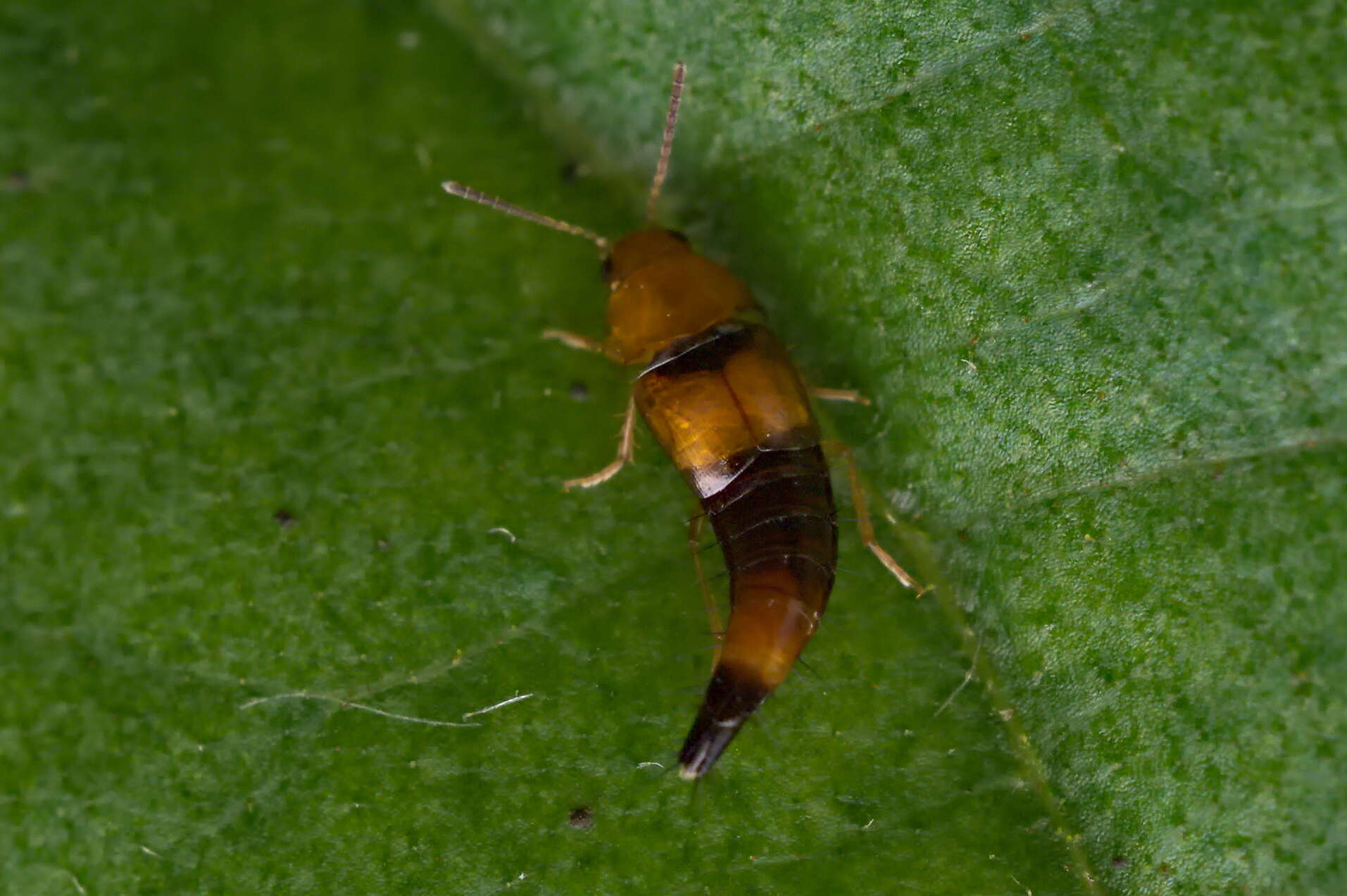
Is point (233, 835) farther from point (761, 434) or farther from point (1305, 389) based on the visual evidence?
point (1305, 389)

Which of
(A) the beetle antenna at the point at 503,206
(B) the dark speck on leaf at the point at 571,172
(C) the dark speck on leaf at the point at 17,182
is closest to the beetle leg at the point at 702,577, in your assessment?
(A) the beetle antenna at the point at 503,206

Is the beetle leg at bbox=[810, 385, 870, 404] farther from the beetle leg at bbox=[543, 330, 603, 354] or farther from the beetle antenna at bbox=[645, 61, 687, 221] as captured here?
the beetle antenna at bbox=[645, 61, 687, 221]

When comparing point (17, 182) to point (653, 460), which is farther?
point (17, 182)

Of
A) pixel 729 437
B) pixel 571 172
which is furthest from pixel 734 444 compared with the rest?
pixel 571 172

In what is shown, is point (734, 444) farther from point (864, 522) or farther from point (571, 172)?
point (571, 172)

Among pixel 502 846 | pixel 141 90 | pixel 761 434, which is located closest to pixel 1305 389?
pixel 761 434

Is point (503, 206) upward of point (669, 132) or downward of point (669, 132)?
downward
